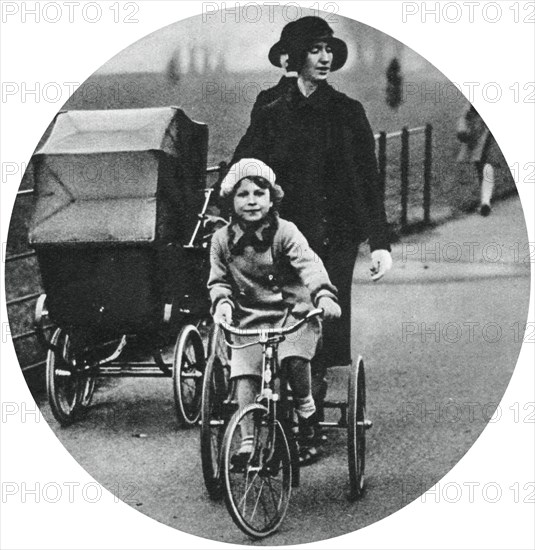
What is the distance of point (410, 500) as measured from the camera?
17.6 feet

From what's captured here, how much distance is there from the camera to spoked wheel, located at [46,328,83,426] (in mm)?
5570

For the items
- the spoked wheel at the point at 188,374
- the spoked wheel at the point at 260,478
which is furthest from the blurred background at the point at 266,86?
the spoked wheel at the point at 260,478

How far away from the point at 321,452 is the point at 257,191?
1.21 meters

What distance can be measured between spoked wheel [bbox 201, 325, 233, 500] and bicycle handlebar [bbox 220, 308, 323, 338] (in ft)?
0.47

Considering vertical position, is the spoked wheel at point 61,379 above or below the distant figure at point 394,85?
below

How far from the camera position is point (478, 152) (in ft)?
17.7

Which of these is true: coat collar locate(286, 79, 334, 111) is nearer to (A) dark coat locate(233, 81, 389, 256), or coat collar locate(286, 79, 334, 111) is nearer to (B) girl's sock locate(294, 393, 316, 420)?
(A) dark coat locate(233, 81, 389, 256)

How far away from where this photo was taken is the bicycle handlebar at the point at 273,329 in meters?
5.11

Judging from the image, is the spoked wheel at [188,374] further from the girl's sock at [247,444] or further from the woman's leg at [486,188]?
the woman's leg at [486,188]

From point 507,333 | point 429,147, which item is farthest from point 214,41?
point 507,333

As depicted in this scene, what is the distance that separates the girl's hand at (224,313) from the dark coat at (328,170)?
44 cm

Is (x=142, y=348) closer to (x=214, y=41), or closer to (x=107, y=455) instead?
(x=107, y=455)

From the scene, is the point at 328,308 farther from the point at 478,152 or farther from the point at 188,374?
the point at 478,152

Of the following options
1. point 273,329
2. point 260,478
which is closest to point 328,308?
point 273,329
